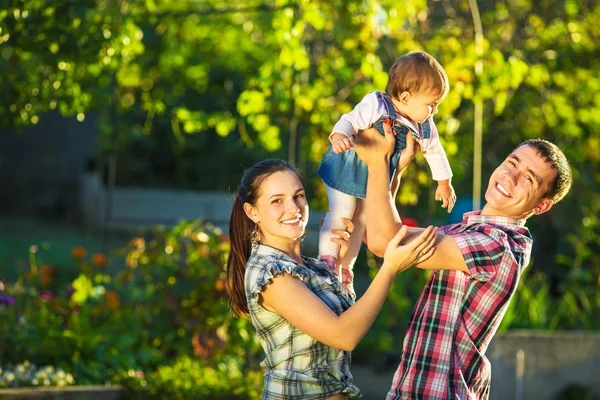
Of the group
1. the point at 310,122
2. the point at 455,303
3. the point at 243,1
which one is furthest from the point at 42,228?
the point at 455,303

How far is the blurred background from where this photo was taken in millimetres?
5344

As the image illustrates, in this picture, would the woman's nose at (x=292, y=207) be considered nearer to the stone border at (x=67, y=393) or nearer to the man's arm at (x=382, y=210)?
the man's arm at (x=382, y=210)

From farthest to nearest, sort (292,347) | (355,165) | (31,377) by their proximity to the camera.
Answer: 1. (31,377)
2. (355,165)
3. (292,347)

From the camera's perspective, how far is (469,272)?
2.74 m

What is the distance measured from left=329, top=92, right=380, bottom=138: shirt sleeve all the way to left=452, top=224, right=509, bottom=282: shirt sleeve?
0.44 metres

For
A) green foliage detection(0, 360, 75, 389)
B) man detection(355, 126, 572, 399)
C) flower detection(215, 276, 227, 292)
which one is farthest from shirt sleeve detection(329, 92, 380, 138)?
flower detection(215, 276, 227, 292)

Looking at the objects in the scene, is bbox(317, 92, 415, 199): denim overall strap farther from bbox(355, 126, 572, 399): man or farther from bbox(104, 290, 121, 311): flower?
bbox(104, 290, 121, 311): flower

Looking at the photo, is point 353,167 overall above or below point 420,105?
below

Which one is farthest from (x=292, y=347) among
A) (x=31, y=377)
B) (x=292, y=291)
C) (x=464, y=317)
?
(x=31, y=377)

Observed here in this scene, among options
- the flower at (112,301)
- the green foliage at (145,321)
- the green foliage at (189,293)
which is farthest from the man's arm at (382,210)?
the flower at (112,301)

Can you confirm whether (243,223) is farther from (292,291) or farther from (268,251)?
(292,291)

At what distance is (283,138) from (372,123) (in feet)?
21.7

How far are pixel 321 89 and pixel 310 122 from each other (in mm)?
219

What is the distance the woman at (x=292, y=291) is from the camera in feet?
8.57
